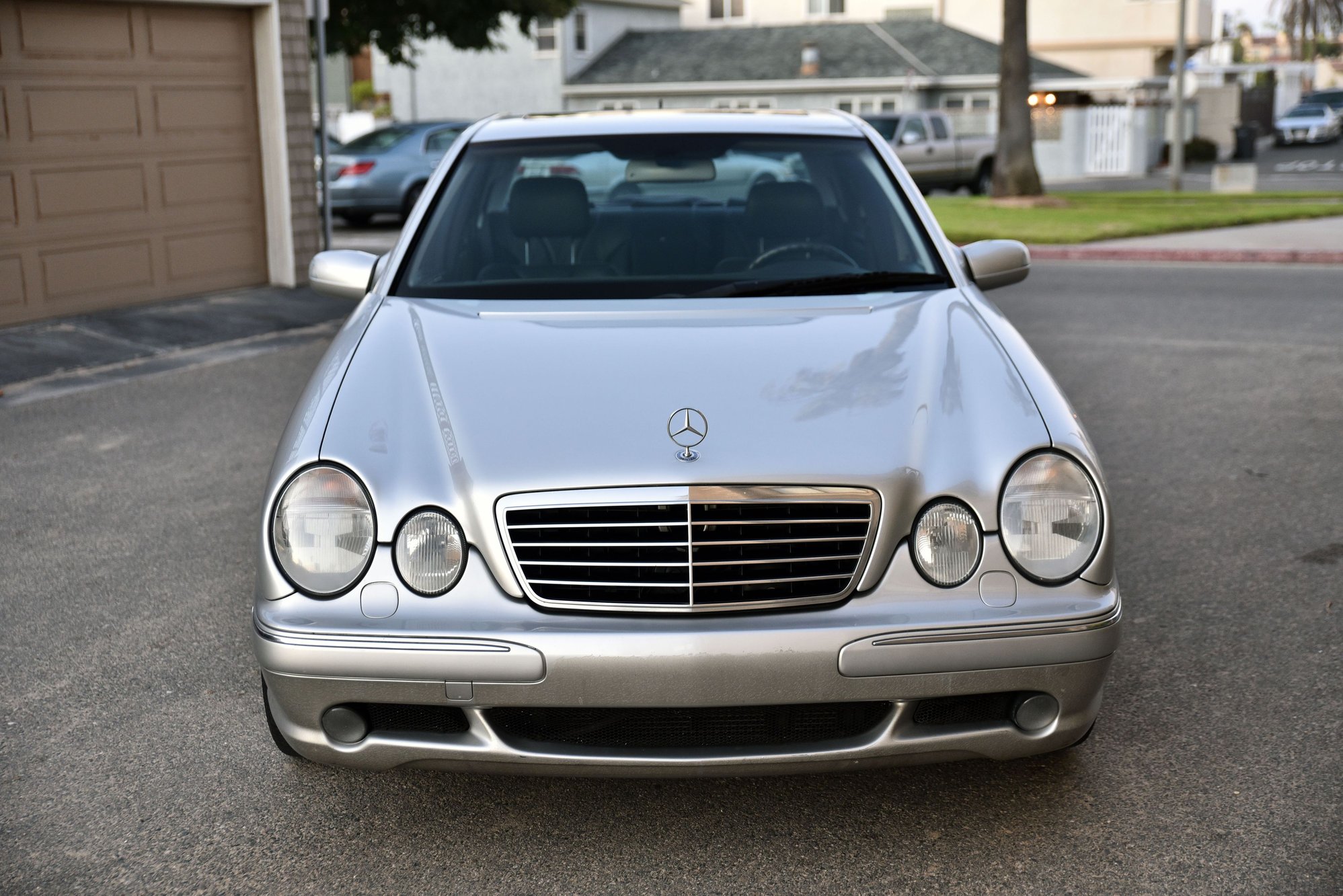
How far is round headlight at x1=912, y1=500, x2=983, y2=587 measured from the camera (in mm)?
2826

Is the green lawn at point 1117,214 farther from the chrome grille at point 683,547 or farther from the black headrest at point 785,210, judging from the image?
the chrome grille at point 683,547

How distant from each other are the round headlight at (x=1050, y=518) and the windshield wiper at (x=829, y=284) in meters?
1.08

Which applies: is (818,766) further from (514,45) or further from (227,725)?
(514,45)

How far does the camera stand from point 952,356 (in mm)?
3309

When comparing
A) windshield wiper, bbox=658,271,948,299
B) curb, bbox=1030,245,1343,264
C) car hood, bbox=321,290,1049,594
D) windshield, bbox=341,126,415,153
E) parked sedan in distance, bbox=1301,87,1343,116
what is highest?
parked sedan in distance, bbox=1301,87,1343,116

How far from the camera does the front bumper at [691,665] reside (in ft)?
8.83

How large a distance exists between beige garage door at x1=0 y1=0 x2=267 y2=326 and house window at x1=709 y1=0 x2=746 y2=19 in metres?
41.1

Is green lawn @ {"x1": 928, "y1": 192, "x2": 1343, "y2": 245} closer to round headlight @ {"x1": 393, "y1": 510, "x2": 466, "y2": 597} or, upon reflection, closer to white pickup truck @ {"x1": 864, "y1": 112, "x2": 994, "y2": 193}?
white pickup truck @ {"x1": 864, "y1": 112, "x2": 994, "y2": 193}

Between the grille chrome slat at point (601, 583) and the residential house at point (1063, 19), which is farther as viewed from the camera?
the residential house at point (1063, 19)

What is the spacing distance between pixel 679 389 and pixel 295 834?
4.16 ft

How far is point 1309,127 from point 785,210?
53237 mm

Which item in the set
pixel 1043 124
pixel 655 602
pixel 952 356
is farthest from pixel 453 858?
pixel 1043 124

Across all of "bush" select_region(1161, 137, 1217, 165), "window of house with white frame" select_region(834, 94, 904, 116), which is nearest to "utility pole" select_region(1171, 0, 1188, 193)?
"bush" select_region(1161, 137, 1217, 165)

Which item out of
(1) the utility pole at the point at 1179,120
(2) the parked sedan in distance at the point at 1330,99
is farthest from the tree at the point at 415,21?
(2) the parked sedan in distance at the point at 1330,99
